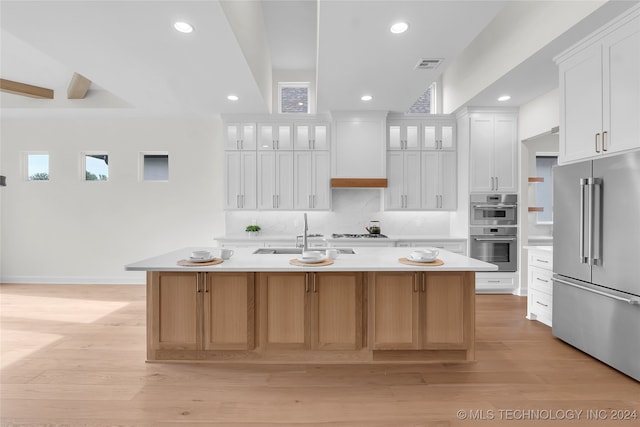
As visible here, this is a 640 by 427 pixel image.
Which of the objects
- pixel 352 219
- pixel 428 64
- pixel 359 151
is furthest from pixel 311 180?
pixel 428 64

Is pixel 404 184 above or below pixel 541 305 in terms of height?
above

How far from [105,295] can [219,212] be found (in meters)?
2.05

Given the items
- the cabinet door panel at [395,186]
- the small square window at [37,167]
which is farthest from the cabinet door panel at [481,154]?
the small square window at [37,167]

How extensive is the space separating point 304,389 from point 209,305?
963 millimetres

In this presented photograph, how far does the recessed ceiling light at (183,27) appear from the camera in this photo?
251 cm

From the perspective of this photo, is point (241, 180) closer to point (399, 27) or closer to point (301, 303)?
point (301, 303)

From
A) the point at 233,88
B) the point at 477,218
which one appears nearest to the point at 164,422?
the point at 233,88

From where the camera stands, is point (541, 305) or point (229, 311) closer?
point (229, 311)

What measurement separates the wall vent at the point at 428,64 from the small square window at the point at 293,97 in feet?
8.00

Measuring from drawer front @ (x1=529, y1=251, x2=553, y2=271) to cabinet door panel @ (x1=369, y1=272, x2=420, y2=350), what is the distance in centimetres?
194

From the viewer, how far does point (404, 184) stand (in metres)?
5.02

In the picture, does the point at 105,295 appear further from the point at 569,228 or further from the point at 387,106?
the point at 569,228

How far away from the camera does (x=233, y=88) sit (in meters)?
3.90

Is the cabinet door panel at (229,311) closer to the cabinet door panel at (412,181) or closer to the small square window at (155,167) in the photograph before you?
the cabinet door panel at (412,181)
